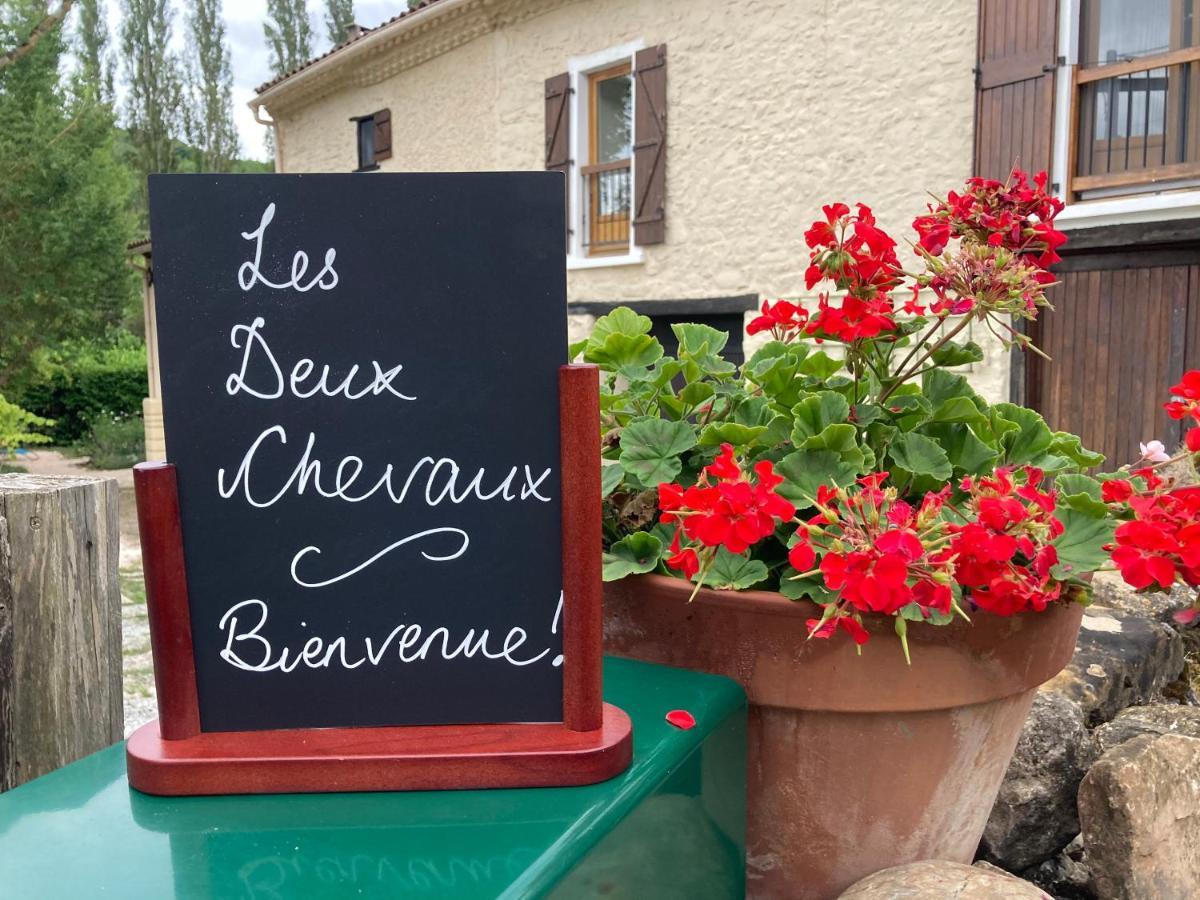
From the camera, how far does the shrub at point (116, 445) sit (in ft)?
44.1

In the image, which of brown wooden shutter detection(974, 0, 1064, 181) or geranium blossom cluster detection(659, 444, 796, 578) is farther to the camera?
brown wooden shutter detection(974, 0, 1064, 181)

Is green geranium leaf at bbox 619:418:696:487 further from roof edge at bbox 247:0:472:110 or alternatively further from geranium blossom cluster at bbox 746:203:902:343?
roof edge at bbox 247:0:472:110

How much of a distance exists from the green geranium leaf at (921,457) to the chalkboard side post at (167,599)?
72 centimetres

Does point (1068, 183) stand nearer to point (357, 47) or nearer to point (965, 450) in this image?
point (965, 450)

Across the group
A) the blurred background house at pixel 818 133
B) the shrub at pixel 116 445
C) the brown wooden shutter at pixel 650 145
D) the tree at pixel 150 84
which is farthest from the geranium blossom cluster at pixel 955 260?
the tree at pixel 150 84

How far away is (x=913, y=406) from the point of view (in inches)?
43.5

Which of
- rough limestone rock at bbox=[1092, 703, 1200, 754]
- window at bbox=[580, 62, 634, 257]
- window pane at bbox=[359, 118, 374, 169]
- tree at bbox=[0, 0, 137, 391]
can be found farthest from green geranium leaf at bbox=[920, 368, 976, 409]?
tree at bbox=[0, 0, 137, 391]

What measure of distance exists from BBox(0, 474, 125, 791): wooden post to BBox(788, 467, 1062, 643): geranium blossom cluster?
2.65ft

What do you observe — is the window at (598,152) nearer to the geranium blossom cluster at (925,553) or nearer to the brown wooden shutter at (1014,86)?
the brown wooden shutter at (1014,86)

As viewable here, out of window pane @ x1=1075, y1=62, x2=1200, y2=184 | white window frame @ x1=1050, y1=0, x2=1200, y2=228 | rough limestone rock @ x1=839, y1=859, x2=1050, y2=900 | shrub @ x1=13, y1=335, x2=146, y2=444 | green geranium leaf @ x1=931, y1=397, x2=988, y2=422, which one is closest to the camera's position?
rough limestone rock @ x1=839, y1=859, x2=1050, y2=900

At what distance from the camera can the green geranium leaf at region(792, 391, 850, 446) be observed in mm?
1019

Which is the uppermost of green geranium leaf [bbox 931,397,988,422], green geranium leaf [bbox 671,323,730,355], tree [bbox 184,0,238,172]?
tree [bbox 184,0,238,172]

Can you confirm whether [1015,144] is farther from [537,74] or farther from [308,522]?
[308,522]

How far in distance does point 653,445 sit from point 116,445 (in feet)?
48.0
